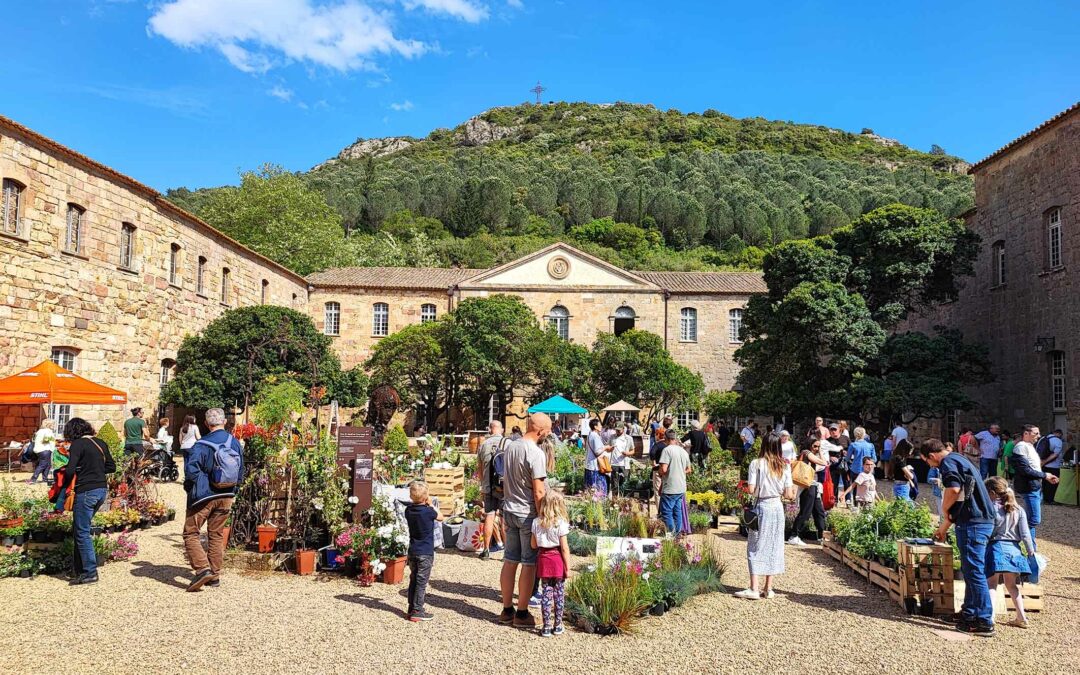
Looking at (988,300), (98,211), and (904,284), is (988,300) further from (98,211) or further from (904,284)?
(98,211)

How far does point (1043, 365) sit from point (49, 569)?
22201 millimetres

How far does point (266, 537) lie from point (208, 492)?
1.35 meters

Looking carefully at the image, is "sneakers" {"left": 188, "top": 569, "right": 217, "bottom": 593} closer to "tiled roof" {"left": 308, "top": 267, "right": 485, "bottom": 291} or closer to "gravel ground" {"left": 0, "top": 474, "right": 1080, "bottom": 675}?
"gravel ground" {"left": 0, "top": 474, "right": 1080, "bottom": 675}

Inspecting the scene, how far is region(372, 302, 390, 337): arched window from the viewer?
1337 inches

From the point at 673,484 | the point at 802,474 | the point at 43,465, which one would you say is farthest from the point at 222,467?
the point at 43,465

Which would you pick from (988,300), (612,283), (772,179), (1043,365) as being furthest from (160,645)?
(772,179)

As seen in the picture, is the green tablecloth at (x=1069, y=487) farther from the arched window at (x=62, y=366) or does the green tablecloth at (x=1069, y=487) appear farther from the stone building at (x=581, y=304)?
the arched window at (x=62, y=366)

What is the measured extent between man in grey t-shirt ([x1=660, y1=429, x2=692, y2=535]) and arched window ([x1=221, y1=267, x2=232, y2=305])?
20.1 m

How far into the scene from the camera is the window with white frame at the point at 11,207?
15.1m

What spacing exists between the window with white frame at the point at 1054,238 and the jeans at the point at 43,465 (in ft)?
77.8

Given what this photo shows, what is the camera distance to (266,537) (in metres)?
8.21

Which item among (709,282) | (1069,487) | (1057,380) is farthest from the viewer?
(709,282)

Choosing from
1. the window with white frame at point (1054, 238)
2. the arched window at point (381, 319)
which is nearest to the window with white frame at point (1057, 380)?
the window with white frame at point (1054, 238)

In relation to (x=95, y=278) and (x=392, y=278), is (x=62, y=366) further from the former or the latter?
(x=392, y=278)
